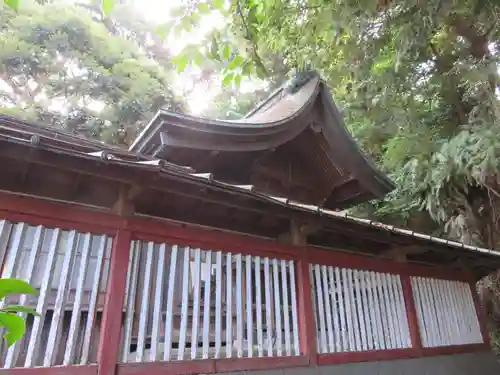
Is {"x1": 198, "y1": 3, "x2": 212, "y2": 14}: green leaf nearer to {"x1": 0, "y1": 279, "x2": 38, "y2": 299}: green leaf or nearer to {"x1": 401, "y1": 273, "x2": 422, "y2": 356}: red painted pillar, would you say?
{"x1": 0, "y1": 279, "x2": 38, "y2": 299}: green leaf

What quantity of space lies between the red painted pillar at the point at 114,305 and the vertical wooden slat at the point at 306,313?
81.8 inches

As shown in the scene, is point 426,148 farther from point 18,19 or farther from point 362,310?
point 18,19

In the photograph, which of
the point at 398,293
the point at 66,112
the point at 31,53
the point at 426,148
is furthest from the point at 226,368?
the point at 31,53

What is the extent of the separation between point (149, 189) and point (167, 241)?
21.3 inches

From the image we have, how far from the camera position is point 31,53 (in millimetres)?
13836

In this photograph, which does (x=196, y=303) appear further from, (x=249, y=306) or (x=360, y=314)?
(x=360, y=314)

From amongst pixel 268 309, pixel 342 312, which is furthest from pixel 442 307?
pixel 268 309

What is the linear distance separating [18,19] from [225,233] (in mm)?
13836

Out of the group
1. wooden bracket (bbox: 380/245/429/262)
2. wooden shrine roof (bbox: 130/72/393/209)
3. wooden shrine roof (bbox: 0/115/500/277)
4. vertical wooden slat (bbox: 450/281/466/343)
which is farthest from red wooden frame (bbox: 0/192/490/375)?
vertical wooden slat (bbox: 450/281/466/343)

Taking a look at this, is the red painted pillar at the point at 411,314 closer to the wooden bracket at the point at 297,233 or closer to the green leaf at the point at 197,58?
the wooden bracket at the point at 297,233

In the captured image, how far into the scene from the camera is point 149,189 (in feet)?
11.8

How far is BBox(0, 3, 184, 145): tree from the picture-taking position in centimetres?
1375

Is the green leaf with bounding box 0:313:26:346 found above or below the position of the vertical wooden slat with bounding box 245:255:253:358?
below

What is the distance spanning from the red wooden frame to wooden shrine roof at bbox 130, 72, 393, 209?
47.8 inches
